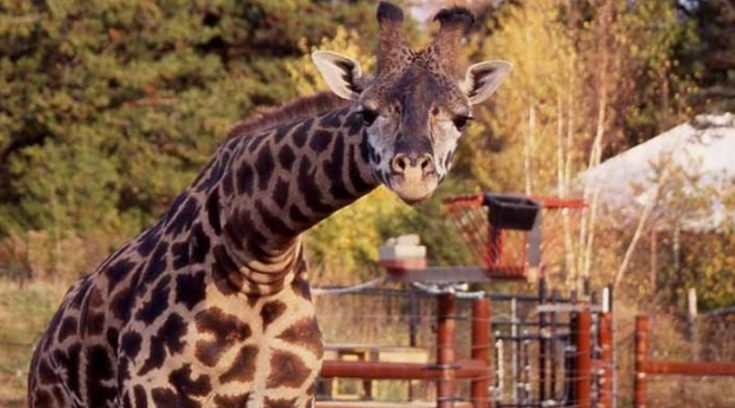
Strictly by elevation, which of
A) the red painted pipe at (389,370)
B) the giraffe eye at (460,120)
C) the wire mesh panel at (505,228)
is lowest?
the red painted pipe at (389,370)

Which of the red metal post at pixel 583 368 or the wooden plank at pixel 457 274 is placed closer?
the red metal post at pixel 583 368

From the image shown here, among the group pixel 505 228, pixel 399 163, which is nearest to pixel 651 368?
pixel 505 228

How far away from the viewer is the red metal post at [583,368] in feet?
40.7

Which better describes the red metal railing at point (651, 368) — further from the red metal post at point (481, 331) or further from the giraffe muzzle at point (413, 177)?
the giraffe muzzle at point (413, 177)

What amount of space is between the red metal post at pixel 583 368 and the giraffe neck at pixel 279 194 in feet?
21.0

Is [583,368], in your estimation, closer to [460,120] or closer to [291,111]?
[291,111]

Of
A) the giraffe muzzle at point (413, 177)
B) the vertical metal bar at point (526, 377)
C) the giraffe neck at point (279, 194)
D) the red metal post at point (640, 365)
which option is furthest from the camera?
the vertical metal bar at point (526, 377)

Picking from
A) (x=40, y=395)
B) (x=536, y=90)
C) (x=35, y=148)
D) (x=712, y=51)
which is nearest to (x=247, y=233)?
(x=40, y=395)

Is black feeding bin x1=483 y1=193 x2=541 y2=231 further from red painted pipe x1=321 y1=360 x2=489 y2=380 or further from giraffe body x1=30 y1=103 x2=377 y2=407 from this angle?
giraffe body x1=30 y1=103 x2=377 y2=407

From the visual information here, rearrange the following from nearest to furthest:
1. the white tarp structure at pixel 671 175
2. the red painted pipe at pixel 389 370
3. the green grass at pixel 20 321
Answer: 1. the red painted pipe at pixel 389 370
2. the green grass at pixel 20 321
3. the white tarp structure at pixel 671 175

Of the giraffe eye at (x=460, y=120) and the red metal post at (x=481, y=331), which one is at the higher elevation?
the giraffe eye at (x=460, y=120)

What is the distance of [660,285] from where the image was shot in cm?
2912

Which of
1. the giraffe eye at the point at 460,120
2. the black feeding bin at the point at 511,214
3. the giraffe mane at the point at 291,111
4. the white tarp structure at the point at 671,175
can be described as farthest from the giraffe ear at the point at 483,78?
the white tarp structure at the point at 671,175

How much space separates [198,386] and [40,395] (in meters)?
1.32
